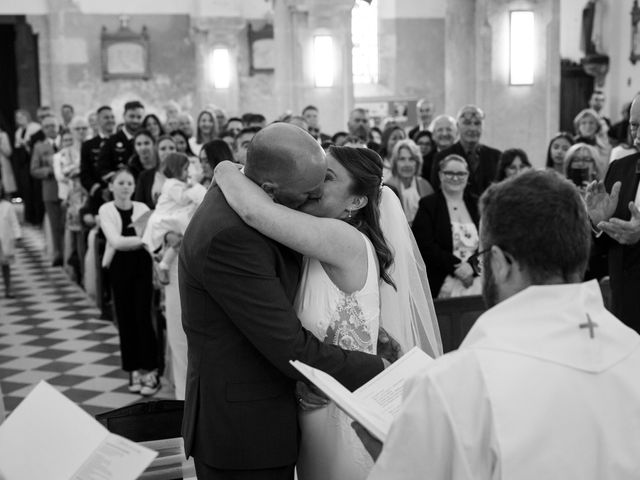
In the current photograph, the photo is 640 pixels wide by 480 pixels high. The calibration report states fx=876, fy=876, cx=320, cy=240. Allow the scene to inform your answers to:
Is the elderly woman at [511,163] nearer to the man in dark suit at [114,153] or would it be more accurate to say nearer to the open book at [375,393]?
the man in dark suit at [114,153]

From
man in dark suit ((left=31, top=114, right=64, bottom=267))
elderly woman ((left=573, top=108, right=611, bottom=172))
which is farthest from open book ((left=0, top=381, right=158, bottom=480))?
man in dark suit ((left=31, top=114, right=64, bottom=267))

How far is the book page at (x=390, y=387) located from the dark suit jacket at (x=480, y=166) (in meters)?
5.27

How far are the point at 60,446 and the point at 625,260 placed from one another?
3175 mm

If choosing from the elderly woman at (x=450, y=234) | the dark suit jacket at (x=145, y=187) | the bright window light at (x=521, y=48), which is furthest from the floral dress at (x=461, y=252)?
the bright window light at (x=521, y=48)

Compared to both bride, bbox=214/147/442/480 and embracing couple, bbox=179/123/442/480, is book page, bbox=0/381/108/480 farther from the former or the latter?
bride, bbox=214/147/442/480

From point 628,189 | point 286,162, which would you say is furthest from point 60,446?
point 628,189

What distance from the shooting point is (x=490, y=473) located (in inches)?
65.6

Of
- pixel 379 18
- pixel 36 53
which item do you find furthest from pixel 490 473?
pixel 379 18

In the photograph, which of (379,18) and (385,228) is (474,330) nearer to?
Result: (385,228)

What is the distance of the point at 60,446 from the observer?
209 centimetres

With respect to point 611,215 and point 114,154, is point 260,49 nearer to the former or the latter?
point 114,154

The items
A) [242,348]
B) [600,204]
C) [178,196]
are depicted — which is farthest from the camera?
[178,196]

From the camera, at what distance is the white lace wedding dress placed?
9.19 ft

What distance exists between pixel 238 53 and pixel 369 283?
1849 cm
